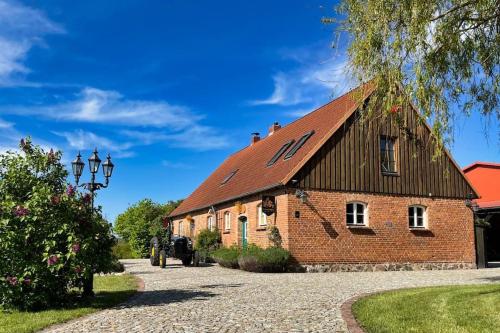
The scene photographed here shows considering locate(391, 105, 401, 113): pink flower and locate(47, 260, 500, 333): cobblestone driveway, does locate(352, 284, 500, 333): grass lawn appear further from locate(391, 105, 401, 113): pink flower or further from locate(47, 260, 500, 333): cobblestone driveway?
locate(391, 105, 401, 113): pink flower

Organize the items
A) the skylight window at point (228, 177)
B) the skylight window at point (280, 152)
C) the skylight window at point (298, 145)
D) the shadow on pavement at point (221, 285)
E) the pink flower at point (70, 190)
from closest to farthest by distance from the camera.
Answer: the pink flower at point (70, 190) < the shadow on pavement at point (221, 285) < the skylight window at point (298, 145) < the skylight window at point (280, 152) < the skylight window at point (228, 177)

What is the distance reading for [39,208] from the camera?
30.3 feet

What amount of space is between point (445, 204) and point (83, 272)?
1628 cm

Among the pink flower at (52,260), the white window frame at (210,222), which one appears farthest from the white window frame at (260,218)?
the pink flower at (52,260)

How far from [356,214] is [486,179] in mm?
14588

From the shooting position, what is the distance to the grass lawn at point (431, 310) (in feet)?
23.5

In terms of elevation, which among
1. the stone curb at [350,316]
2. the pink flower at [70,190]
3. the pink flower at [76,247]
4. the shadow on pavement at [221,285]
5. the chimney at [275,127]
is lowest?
the shadow on pavement at [221,285]

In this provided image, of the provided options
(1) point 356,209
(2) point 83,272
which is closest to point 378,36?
(2) point 83,272

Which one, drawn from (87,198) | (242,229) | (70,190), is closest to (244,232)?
(242,229)

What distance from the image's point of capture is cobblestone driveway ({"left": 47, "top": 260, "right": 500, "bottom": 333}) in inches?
288

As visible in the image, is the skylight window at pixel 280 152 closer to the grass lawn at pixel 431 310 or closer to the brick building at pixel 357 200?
the brick building at pixel 357 200

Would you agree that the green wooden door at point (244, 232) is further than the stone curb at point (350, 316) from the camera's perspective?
Yes

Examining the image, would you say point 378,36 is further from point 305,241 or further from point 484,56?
point 305,241

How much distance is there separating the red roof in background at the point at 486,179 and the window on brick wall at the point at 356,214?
11.9 meters
